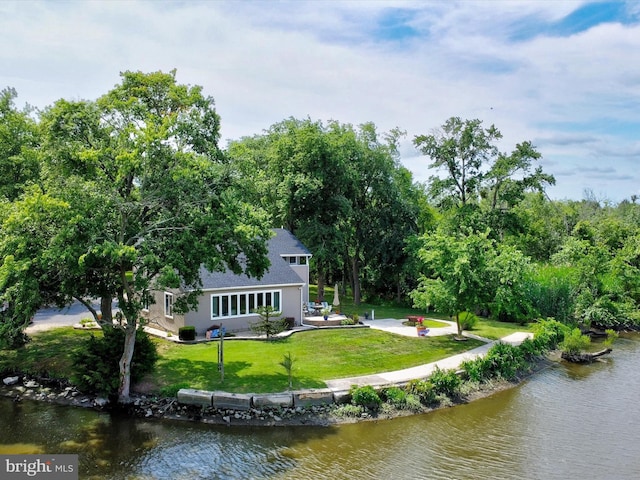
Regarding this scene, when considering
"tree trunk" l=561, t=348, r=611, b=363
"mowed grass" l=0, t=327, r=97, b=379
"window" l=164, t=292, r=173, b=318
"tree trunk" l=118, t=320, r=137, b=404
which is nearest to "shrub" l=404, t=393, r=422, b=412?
"tree trunk" l=118, t=320, r=137, b=404

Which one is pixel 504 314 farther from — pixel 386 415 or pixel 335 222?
pixel 386 415

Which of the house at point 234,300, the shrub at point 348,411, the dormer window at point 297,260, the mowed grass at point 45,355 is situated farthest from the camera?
the dormer window at point 297,260

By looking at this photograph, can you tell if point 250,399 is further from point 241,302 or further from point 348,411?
point 241,302

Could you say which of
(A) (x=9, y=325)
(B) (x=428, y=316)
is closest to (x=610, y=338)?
(B) (x=428, y=316)

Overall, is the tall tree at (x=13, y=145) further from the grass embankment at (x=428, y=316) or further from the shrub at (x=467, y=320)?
the shrub at (x=467, y=320)

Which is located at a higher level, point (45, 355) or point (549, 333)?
point (549, 333)

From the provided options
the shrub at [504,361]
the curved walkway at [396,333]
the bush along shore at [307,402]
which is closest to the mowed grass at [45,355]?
the bush along shore at [307,402]

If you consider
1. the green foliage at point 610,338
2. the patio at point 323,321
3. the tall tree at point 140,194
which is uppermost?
the tall tree at point 140,194

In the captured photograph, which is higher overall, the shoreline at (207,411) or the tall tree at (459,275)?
the tall tree at (459,275)

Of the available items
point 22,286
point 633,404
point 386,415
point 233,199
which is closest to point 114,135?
point 233,199
